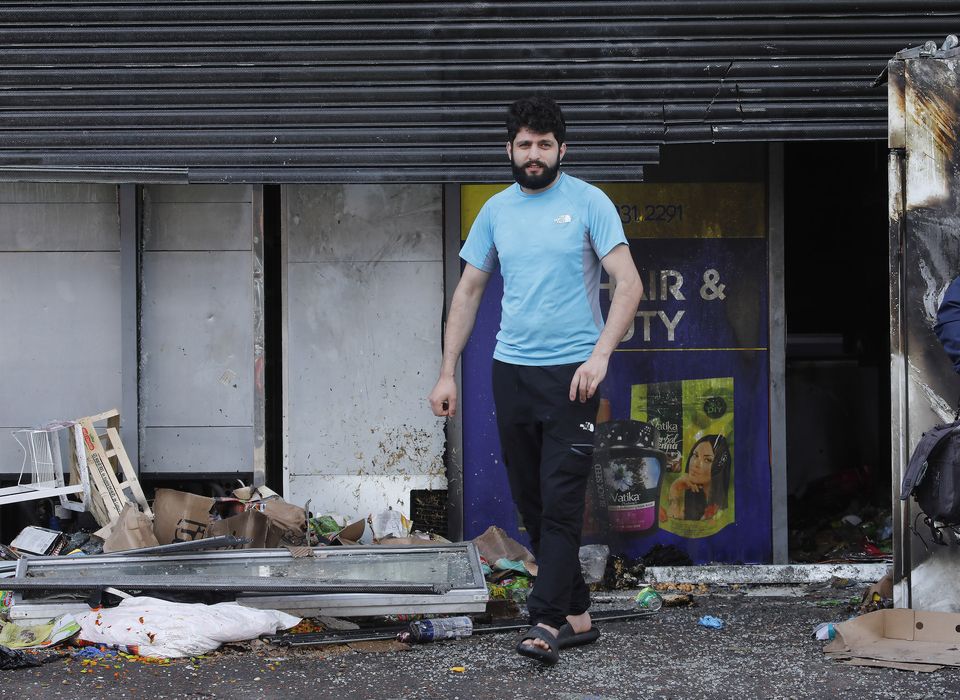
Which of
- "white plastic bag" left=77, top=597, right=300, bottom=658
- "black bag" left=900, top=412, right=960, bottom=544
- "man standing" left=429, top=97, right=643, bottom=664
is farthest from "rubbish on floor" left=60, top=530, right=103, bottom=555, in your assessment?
"black bag" left=900, top=412, right=960, bottom=544

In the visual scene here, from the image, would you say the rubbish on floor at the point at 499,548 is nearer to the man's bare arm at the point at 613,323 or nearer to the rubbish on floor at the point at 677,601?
the rubbish on floor at the point at 677,601

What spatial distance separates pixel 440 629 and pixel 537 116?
2110mm

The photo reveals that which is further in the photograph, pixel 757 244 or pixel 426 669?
pixel 757 244

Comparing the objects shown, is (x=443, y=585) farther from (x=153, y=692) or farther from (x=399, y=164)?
(x=399, y=164)

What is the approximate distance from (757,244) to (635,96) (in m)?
1.35

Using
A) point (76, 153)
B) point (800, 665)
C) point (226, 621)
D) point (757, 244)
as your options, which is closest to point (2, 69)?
point (76, 153)

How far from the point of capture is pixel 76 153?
18.9 feet

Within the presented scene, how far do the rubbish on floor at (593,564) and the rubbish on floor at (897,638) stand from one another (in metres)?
1.70

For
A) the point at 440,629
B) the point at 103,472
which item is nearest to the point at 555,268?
the point at 440,629

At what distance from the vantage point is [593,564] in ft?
20.3

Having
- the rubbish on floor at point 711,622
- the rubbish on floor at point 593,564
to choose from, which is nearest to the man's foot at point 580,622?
the rubbish on floor at point 711,622

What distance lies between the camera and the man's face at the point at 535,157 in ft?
14.8

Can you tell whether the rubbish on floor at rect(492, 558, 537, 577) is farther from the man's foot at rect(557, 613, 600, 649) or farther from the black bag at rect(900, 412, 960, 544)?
the black bag at rect(900, 412, 960, 544)

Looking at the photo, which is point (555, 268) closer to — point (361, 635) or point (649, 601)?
point (361, 635)
